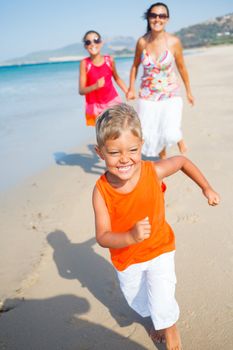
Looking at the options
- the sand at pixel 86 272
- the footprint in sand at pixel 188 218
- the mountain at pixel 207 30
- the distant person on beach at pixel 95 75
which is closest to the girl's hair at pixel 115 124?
the sand at pixel 86 272

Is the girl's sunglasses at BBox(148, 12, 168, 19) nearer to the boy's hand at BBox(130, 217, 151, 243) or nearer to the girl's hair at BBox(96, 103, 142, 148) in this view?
the girl's hair at BBox(96, 103, 142, 148)

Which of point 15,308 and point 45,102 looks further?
point 45,102

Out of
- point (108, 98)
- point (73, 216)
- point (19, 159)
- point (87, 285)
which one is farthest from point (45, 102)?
point (87, 285)

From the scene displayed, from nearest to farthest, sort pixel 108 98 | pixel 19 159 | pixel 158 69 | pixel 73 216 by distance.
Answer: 1. pixel 73 216
2. pixel 158 69
3. pixel 108 98
4. pixel 19 159

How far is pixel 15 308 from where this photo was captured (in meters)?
2.54

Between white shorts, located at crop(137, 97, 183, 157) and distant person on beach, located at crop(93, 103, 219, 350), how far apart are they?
2588mm

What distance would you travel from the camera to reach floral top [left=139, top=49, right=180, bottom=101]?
174 inches

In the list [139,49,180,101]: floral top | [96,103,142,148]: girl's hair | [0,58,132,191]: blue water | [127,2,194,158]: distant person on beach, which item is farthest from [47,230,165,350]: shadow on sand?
[139,49,180,101]: floral top

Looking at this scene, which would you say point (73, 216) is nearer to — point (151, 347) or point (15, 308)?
point (15, 308)

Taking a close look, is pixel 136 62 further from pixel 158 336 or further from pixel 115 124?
pixel 158 336

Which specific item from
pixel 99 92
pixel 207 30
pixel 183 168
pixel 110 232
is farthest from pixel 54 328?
pixel 207 30

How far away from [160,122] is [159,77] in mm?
602

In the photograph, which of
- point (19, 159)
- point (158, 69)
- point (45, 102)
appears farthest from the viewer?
point (45, 102)

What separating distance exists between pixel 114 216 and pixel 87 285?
3.45 ft
